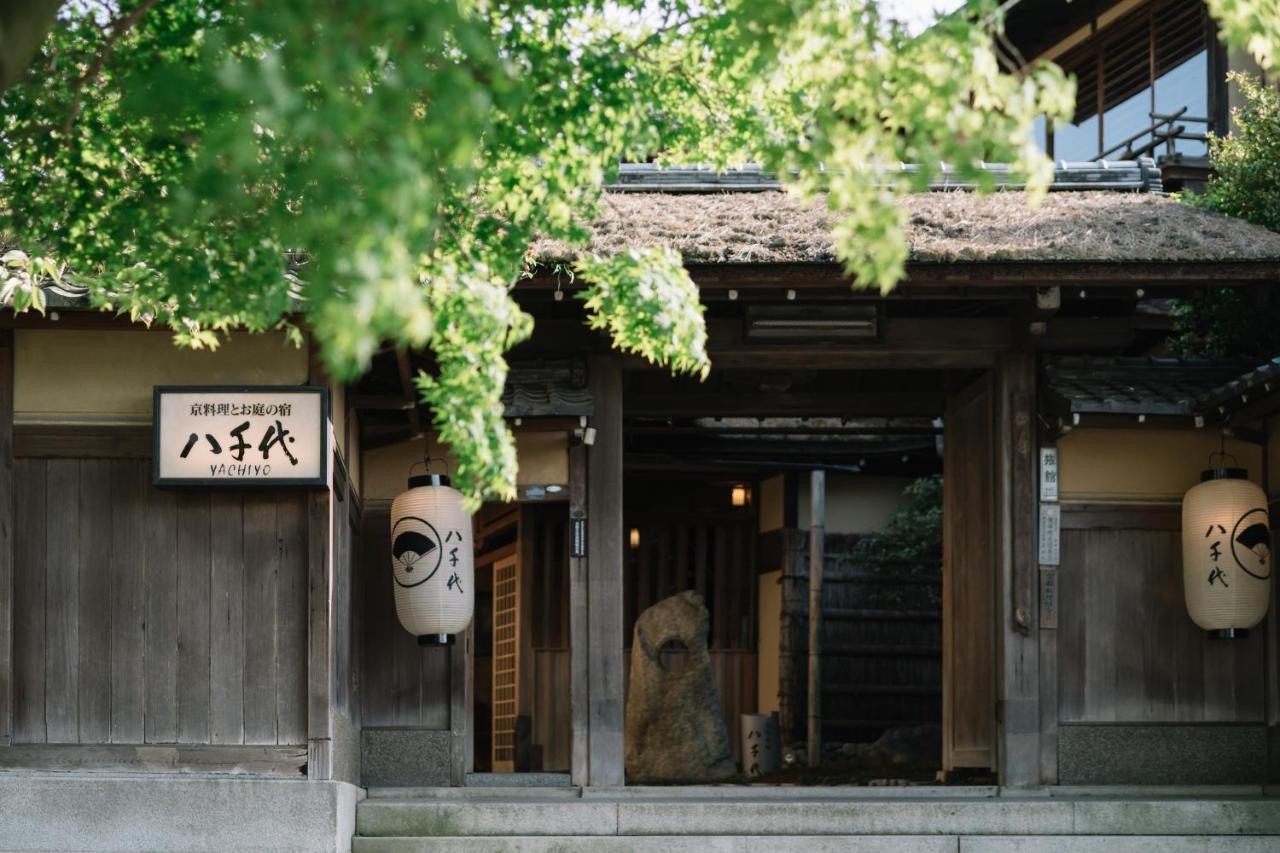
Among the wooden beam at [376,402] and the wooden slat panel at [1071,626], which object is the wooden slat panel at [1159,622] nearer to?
the wooden slat panel at [1071,626]

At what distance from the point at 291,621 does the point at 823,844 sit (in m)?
3.36

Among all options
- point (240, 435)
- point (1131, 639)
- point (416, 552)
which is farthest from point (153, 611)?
point (1131, 639)

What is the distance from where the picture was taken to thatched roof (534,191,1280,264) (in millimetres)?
10758

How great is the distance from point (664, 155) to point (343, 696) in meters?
4.27

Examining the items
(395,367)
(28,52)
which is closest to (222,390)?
(395,367)

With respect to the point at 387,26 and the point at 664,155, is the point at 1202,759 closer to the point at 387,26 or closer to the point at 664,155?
the point at 664,155

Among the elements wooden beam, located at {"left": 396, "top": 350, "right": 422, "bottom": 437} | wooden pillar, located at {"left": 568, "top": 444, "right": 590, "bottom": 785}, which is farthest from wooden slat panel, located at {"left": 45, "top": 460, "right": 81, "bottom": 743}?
wooden pillar, located at {"left": 568, "top": 444, "right": 590, "bottom": 785}

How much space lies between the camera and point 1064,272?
10.8 metres

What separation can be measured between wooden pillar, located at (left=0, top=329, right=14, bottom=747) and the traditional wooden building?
2 cm

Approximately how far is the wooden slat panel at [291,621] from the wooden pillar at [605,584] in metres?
2.32

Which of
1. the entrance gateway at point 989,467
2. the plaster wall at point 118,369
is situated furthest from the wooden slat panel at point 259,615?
the entrance gateway at point 989,467

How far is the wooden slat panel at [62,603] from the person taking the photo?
10.0 meters

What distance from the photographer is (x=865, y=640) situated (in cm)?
1767

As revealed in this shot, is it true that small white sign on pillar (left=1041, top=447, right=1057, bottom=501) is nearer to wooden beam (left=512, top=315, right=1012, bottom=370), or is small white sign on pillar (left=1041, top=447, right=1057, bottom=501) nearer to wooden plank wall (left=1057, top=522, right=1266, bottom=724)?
wooden plank wall (left=1057, top=522, right=1266, bottom=724)
